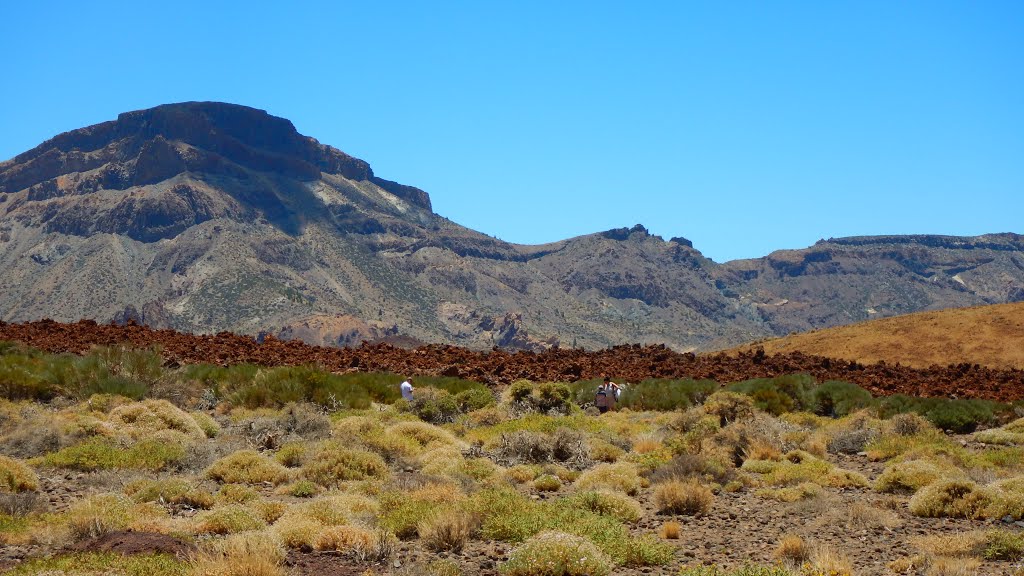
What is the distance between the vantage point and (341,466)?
15.0 m

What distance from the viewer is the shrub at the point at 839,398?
1003 inches

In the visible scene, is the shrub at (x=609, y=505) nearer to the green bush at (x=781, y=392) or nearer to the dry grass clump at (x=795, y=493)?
the dry grass clump at (x=795, y=493)

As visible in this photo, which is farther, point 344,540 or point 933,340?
point 933,340

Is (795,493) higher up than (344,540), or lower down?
lower down

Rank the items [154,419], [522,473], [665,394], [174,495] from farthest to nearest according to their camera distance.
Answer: [665,394] < [154,419] < [522,473] < [174,495]

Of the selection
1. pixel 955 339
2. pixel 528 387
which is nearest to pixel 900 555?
pixel 528 387

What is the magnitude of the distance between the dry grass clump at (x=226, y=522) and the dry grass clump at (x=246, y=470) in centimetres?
322

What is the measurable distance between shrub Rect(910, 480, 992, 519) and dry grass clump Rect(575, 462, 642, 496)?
4.19 metres

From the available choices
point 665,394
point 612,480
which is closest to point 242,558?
point 612,480

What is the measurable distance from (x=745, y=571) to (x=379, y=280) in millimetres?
186952

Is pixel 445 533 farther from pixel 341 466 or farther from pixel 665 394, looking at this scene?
pixel 665 394

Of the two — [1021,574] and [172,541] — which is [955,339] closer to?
[1021,574]

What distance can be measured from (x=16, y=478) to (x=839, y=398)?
69.9 feet

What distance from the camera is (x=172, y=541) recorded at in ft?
31.6
